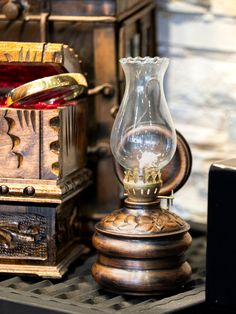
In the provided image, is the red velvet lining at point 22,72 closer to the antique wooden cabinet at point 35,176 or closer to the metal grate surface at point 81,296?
the antique wooden cabinet at point 35,176

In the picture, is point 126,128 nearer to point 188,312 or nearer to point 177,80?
point 188,312

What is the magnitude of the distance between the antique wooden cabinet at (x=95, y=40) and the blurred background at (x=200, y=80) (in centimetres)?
21

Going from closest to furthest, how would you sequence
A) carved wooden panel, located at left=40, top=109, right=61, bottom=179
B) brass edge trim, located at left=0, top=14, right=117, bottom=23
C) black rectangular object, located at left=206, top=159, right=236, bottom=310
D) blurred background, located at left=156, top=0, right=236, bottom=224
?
black rectangular object, located at left=206, top=159, right=236, bottom=310 < carved wooden panel, located at left=40, top=109, right=61, bottom=179 < brass edge trim, located at left=0, top=14, right=117, bottom=23 < blurred background, located at left=156, top=0, right=236, bottom=224

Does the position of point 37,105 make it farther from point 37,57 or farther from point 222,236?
point 222,236

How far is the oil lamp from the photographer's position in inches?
44.0

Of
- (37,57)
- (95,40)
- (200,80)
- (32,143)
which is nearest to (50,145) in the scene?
(32,143)

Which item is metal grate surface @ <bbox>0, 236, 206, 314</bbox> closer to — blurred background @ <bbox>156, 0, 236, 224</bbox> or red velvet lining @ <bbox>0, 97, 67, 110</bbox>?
red velvet lining @ <bbox>0, 97, 67, 110</bbox>

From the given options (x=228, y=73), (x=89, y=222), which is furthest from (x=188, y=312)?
(x=228, y=73)

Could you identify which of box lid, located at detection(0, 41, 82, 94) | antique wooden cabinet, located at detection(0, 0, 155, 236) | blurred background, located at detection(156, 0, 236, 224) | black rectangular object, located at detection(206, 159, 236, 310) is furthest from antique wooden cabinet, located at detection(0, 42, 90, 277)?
blurred background, located at detection(156, 0, 236, 224)

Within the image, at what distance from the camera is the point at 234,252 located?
106 cm

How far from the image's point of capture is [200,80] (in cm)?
158

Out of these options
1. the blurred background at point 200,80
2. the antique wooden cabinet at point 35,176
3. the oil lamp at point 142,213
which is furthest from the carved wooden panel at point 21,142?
the blurred background at point 200,80

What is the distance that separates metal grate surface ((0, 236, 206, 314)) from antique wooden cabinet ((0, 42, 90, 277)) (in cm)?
3

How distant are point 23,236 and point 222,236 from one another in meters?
0.30
